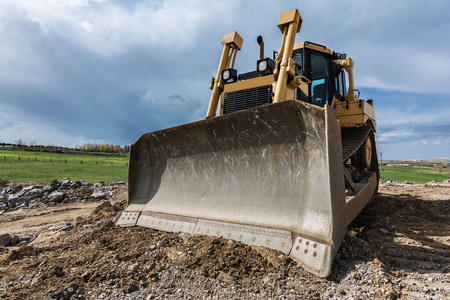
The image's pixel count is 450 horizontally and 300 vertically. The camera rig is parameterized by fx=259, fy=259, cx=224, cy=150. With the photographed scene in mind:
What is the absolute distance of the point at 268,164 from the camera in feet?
10.5

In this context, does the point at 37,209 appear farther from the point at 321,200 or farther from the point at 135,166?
the point at 321,200

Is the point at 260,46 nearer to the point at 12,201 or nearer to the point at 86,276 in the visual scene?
the point at 86,276

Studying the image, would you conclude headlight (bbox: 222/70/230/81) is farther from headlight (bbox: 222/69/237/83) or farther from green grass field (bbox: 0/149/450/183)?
green grass field (bbox: 0/149/450/183)

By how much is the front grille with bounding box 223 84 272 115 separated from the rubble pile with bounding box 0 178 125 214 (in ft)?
20.3

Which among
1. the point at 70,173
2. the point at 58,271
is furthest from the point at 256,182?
the point at 70,173

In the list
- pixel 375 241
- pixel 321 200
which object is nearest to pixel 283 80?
pixel 321 200

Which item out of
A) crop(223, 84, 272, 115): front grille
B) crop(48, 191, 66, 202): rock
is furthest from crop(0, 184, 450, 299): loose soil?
crop(48, 191, 66, 202): rock

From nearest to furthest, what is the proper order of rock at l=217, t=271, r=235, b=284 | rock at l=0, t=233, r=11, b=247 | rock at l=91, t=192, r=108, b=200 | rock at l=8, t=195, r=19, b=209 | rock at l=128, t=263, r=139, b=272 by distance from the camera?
rock at l=217, t=271, r=235, b=284 < rock at l=128, t=263, r=139, b=272 < rock at l=0, t=233, r=11, b=247 < rock at l=8, t=195, r=19, b=209 < rock at l=91, t=192, r=108, b=200

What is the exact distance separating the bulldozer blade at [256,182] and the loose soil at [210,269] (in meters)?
0.21

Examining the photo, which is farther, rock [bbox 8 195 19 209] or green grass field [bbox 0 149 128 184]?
green grass field [bbox 0 149 128 184]

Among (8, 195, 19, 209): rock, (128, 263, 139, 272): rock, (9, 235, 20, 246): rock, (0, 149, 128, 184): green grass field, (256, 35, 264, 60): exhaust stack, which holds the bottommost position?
(9, 235, 20, 246): rock

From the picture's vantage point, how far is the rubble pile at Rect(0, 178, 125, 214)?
300 inches

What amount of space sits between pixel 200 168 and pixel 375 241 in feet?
8.12

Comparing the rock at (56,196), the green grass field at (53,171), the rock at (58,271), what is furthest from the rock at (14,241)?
the green grass field at (53,171)
